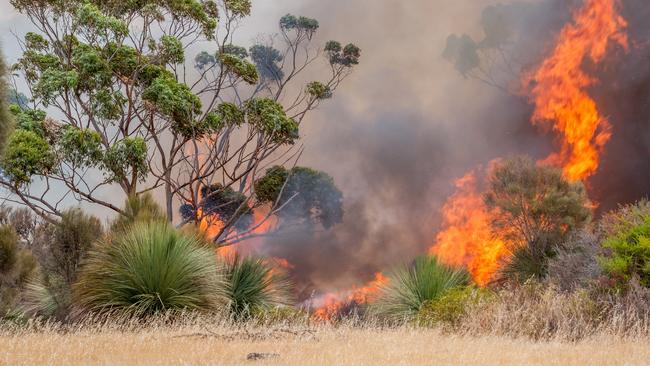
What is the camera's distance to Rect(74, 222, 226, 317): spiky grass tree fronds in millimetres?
12758

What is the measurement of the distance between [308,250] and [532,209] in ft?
33.8

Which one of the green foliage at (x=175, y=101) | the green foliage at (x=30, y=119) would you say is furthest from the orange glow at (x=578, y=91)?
the green foliage at (x=30, y=119)

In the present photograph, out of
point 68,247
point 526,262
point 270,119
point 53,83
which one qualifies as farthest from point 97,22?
point 526,262

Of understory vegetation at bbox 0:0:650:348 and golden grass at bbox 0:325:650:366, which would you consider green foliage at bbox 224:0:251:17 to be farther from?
golden grass at bbox 0:325:650:366

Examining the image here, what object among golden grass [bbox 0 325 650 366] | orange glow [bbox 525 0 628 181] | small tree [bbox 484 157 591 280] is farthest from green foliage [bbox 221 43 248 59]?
golden grass [bbox 0 325 650 366]

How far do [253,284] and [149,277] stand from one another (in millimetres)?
3250

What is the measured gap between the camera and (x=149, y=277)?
12781mm

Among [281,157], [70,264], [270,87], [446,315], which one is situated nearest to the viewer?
[446,315]

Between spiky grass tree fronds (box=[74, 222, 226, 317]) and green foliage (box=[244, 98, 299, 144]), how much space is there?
12.1 metres

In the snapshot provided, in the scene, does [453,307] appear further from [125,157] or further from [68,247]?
[125,157]

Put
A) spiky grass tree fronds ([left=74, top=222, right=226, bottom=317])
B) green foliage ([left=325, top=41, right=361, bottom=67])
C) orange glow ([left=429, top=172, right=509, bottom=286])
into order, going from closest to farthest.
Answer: spiky grass tree fronds ([left=74, top=222, right=226, bottom=317])
orange glow ([left=429, top=172, right=509, bottom=286])
green foliage ([left=325, top=41, right=361, bottom=67])

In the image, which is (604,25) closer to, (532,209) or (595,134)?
(595,134)

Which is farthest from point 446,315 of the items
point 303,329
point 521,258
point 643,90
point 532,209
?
point 643,90

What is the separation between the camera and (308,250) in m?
30.6
